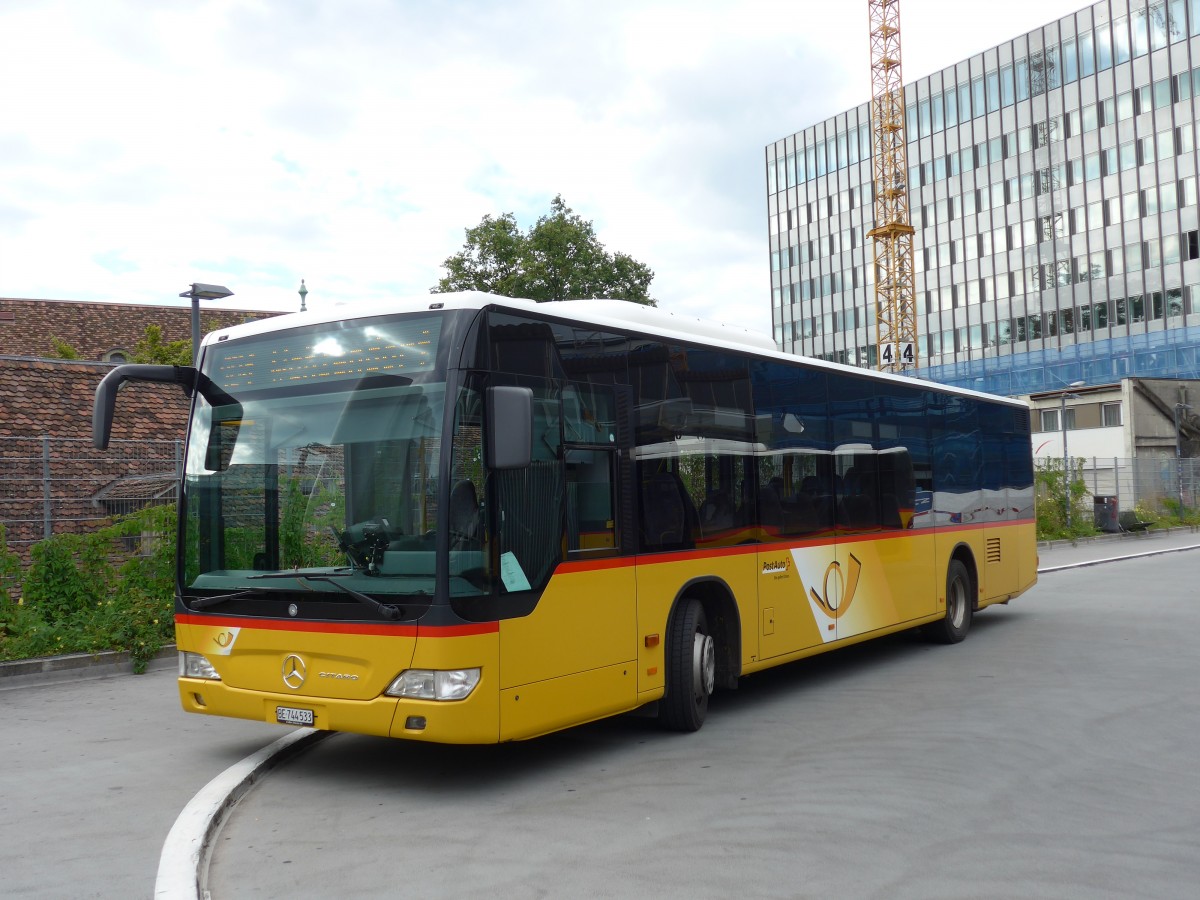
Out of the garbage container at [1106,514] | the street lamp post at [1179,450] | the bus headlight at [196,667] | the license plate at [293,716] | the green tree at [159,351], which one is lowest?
the license plate at [293,716]

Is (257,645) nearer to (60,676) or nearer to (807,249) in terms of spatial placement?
(60,676)

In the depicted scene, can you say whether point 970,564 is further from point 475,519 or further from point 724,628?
point 475,519

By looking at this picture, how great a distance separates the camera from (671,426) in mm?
8508

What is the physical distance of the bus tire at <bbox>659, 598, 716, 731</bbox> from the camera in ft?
27.6

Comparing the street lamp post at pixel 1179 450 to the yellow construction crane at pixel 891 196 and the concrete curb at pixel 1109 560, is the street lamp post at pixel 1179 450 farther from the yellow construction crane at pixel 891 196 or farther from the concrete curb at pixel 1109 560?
the yellow construction crane at pixel 891 196

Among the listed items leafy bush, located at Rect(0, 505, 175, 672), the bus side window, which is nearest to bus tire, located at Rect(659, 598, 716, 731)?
the bus side window

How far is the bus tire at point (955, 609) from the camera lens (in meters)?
13.4

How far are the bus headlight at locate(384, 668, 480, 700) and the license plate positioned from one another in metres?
0.67

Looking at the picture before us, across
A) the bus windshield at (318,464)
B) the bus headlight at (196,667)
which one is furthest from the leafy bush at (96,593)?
the bus windshield at (318,464)

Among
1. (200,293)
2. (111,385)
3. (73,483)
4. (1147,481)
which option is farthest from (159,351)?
(1147,481)

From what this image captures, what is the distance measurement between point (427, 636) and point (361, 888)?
163cm

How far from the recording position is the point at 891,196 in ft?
278

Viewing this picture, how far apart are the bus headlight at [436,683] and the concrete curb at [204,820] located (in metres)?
1.18

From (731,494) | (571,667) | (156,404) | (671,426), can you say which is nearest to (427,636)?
(571,667)
